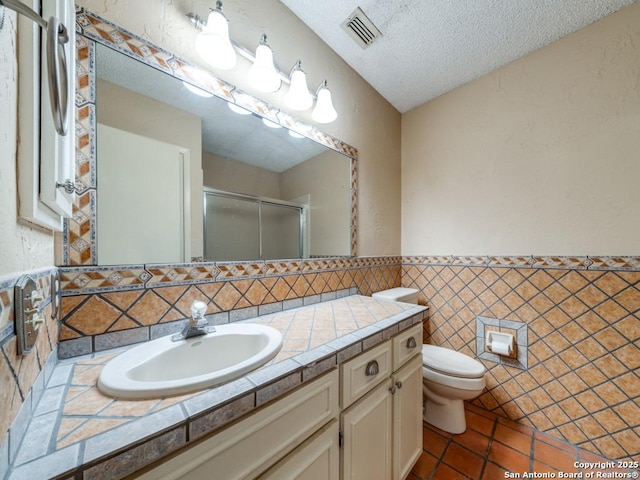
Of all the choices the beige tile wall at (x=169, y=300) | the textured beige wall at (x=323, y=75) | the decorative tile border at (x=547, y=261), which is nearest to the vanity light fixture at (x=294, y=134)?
the textured beige wall at (x=323, y=75)

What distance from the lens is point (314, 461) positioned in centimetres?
65

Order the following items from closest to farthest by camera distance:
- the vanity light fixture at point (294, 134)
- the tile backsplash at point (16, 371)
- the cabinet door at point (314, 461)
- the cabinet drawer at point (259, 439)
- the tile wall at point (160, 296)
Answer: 1. the tile backsplash at point (16, 371)
2. the cabinet drawer at point (259, 439)
3. the cabinet door at point (314, 461)
4. the tile wall at point (160, 296)
5. the vanity light fixture at point (294, 134)

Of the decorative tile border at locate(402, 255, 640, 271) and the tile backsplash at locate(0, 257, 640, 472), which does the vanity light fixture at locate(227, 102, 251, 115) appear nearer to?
the tile backsplash at locate(0, 257, 640, 472)

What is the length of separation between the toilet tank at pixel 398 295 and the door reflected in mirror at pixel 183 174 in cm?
63

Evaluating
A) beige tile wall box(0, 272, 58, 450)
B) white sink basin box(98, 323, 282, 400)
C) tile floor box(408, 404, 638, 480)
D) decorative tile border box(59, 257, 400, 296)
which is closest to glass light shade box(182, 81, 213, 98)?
decorative tile border box(59, 257, 400, 296)

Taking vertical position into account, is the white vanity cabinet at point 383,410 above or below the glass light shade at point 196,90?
below

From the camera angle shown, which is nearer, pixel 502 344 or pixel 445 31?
pixel 445 31

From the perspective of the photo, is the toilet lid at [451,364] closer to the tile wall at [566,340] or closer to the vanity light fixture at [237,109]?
the tile wall at [566,340]

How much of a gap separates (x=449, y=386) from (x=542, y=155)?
4.97 ft

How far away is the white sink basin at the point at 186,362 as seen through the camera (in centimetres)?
49

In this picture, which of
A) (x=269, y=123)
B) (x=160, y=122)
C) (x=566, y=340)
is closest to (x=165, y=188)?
(x=160, y=122)

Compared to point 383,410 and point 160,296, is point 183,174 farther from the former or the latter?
point 383,410

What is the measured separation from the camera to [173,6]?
0.89 m

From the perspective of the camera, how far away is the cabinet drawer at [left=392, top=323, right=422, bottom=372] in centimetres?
99
